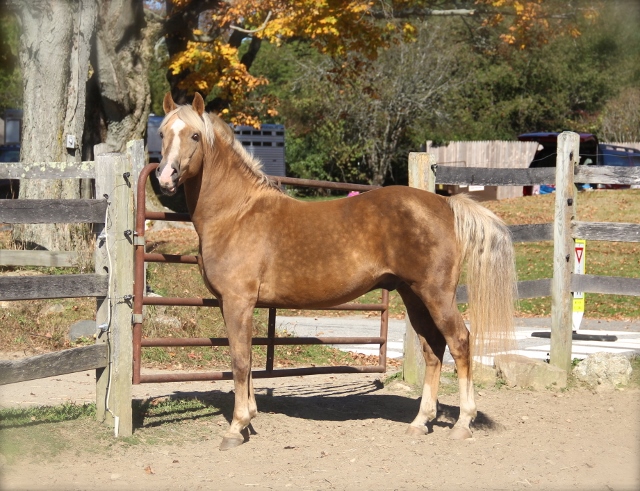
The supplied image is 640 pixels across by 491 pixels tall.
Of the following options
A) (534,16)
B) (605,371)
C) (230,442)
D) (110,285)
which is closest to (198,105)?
(110,285)

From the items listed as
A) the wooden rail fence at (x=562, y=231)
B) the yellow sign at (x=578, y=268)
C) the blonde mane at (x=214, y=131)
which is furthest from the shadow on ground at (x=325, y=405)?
the yellow sign at (x=578, y=268)

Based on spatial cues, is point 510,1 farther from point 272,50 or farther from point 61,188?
point 272,50

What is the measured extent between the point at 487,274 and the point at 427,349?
0.73 metres

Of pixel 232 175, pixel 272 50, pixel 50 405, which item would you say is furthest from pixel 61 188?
pixel 272 50

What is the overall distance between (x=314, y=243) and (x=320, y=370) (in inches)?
57.5

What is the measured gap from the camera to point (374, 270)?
18.1ft

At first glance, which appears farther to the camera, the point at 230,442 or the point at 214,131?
the point at 214,131

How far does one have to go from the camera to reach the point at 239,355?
5.47 metres

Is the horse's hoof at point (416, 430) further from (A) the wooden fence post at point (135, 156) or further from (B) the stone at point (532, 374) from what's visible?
(A) the wooden fence post at point (135, 156)

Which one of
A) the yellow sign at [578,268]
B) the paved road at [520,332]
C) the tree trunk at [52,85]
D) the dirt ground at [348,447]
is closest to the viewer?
the dirt ground at [348,447]

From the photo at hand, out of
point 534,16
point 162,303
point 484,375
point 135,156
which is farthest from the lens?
point 534,16

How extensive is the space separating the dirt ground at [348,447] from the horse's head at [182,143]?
1.72 metres

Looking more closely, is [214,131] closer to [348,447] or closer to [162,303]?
[162,303]

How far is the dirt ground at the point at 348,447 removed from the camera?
4.62 metres
